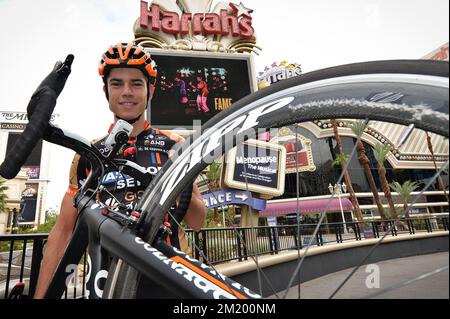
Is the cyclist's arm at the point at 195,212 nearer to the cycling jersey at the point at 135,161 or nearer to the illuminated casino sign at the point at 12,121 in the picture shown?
the cycling jersey at the point at 135,161

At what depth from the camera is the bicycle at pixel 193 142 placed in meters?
0.57

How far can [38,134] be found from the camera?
0.84 meters

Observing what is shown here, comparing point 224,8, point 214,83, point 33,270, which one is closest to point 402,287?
point 33,270

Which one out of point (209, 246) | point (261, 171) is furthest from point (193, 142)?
point (261, 171)

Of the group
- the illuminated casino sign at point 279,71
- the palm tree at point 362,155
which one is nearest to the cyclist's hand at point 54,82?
the palm tree at point 362,155

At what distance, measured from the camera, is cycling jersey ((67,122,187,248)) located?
57.4 inches

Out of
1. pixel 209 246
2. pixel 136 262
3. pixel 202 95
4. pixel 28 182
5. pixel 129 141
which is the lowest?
pixel 209 246

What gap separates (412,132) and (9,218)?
48209 millimetres

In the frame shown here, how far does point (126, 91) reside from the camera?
1630 mm

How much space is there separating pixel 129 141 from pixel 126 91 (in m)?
0.33

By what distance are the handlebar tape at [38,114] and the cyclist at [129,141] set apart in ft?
1.88

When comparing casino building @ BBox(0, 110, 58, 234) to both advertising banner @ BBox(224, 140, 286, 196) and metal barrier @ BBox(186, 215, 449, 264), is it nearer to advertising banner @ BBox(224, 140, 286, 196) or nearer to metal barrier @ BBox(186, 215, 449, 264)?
advertising banner @ BBox(224, 140, 286, 196)

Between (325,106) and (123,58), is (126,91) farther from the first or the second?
(325,106)
